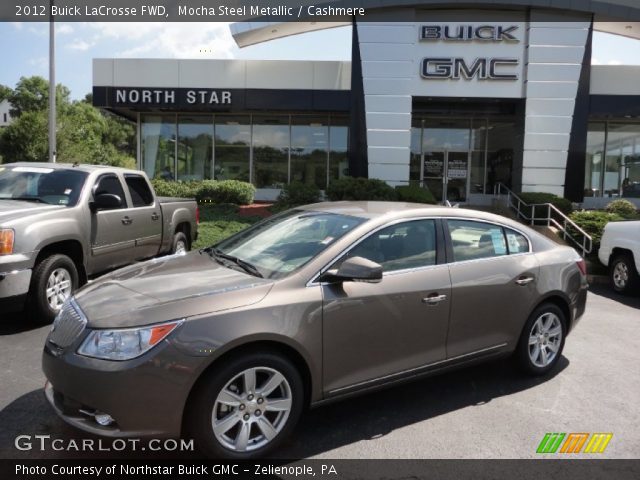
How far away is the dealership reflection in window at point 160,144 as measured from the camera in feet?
67.6

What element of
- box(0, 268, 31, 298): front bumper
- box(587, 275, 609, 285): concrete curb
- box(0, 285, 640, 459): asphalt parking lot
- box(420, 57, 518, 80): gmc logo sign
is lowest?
box(0, 285, 640, 459): asphalt parking lot

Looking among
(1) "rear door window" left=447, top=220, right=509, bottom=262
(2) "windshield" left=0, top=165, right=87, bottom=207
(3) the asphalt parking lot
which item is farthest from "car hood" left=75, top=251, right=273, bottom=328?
(2) "windshield" left=0, top=165, right=87, bottom=207

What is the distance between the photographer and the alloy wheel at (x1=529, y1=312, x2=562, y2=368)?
4587 mm

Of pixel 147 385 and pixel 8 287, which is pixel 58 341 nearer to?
pixel 147 385

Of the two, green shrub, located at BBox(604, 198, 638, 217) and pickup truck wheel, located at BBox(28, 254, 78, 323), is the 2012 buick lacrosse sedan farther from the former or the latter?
green shrub, located at BBox(604, 198, 638, 217)

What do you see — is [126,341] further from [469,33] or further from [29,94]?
[29,94]

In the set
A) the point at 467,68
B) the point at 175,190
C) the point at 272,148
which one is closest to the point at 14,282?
Answer: the point at 175,190

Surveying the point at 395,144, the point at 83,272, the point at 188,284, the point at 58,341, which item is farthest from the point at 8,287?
the point at 395,144

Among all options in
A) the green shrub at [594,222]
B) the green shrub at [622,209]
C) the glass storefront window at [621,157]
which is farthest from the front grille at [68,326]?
the glass storefront window at [621,157]

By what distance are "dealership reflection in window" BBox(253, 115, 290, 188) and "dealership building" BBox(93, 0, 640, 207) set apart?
4 cm

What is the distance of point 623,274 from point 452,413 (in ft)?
20.5

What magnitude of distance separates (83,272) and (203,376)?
3.98 metres

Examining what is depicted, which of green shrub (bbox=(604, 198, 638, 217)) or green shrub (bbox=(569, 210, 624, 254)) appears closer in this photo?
green shrub (bbox=(569, 210, 624, 254))

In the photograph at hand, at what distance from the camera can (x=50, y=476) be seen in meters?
2.97
